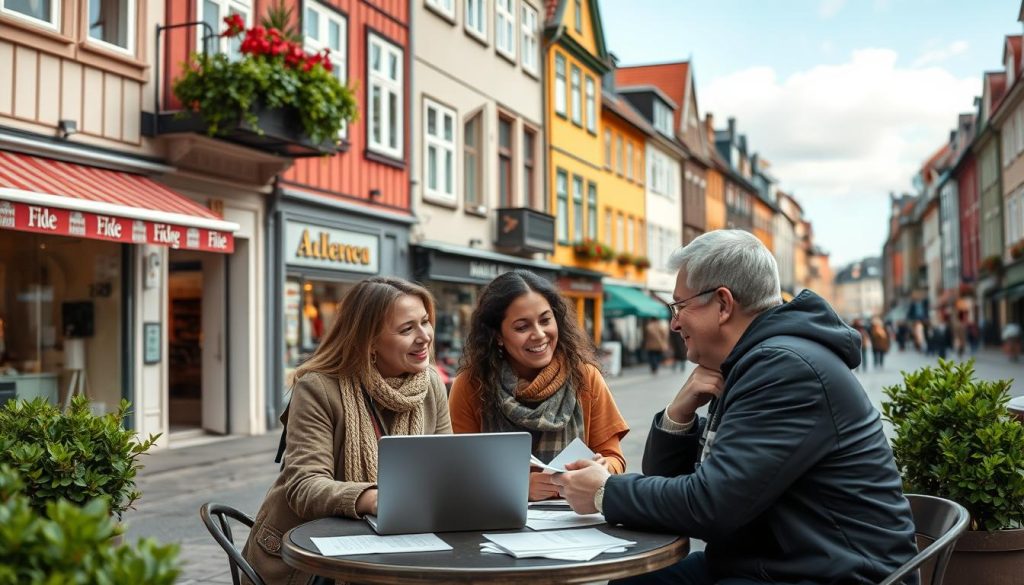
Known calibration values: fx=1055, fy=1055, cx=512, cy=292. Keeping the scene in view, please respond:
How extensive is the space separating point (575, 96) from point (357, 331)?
26151 millimetres

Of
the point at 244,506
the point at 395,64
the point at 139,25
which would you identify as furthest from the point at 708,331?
the point at 395,64

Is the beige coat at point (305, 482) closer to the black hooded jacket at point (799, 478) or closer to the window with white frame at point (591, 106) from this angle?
the black hooded jacket at point (799, 478)

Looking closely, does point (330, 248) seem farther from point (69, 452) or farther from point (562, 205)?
point (562, 205)

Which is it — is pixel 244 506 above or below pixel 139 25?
below

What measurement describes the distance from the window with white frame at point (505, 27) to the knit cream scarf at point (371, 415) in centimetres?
2009

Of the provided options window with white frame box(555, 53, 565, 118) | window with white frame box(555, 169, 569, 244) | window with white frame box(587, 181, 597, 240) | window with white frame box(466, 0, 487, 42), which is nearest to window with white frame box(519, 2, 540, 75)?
window with white frame box(555, 53, 565, 118)

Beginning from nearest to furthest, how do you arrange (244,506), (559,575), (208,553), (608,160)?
(559,575) < (208,553) < (244,506) < (608,160)

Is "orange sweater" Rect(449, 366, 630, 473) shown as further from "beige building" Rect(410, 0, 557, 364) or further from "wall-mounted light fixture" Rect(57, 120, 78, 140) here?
"beige building" Rect(410, 0, 557, 364)

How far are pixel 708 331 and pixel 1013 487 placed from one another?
1.42 meters

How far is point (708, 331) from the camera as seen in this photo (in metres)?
3.03

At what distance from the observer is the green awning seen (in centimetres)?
3173

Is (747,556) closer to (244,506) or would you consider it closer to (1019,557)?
(1019,557)

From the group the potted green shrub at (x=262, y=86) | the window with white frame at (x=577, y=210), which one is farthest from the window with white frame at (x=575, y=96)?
the potted green shrub at (x=262, y=86)

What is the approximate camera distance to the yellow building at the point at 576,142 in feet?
88.8
